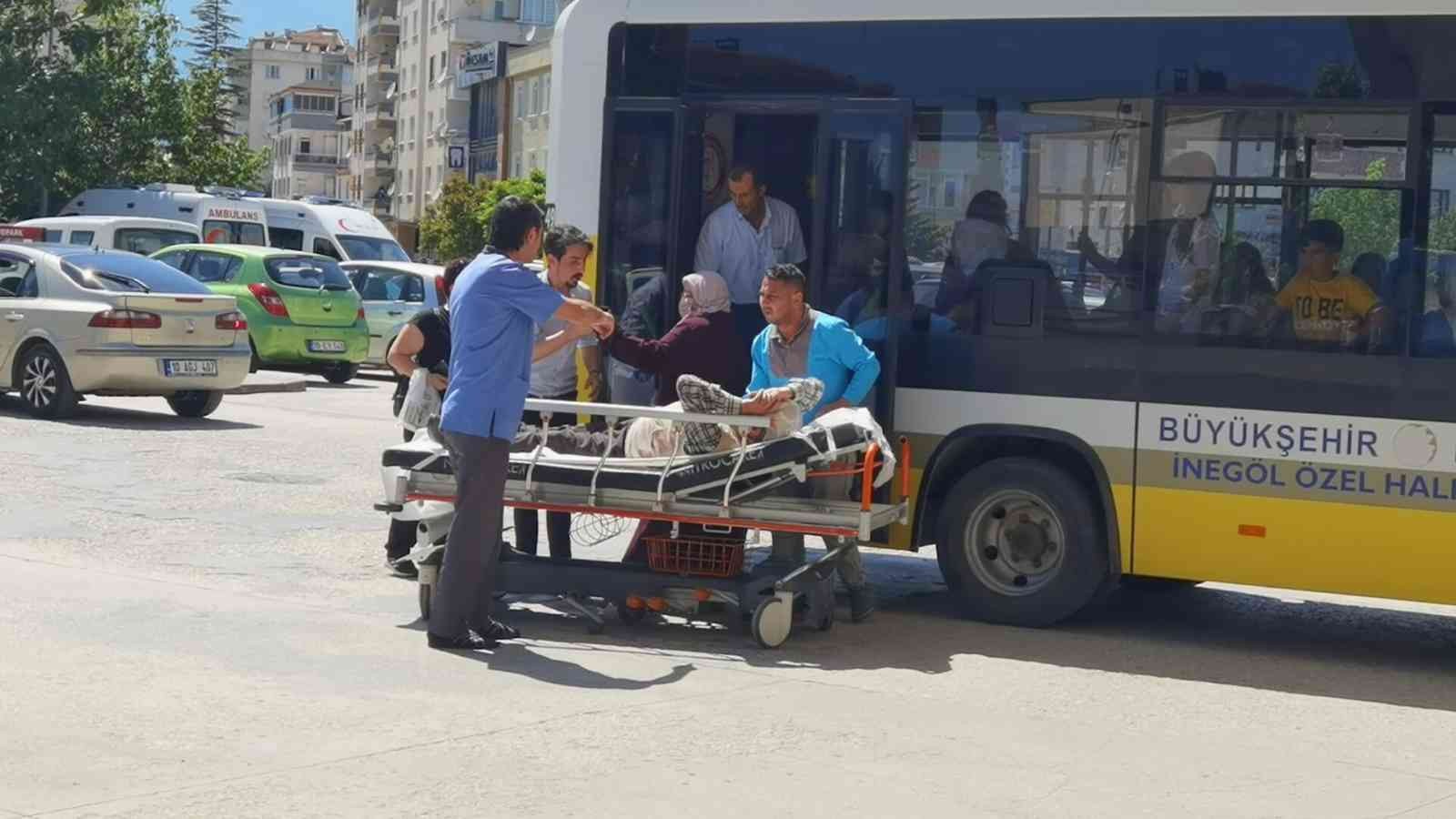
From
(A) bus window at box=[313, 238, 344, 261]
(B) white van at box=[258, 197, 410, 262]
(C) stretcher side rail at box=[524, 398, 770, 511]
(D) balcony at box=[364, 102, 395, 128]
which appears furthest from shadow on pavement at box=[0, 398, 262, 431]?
(D) balcony at box=[364, 102, 395, 128]

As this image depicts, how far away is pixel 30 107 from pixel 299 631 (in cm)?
4235

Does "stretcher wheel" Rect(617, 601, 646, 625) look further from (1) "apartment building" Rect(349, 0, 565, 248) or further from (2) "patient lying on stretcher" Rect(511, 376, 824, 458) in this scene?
(1) "apartment building" Rect(349, 0, 565, 248)

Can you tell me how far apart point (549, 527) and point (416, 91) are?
105441 mm

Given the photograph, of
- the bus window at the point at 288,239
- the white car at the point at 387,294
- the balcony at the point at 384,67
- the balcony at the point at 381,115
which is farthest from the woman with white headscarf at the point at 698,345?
the balcony at the point at 384,67

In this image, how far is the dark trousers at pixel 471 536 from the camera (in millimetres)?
9219

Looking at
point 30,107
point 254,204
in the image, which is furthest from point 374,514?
point 30,107

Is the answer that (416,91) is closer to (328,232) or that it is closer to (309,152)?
(309,152)

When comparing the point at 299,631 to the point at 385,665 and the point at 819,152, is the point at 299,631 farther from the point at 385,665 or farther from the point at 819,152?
the point at 819,152

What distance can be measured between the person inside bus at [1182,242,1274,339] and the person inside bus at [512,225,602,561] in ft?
9.87

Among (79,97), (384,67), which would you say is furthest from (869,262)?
(384,67)

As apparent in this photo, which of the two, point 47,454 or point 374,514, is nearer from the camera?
point 374,514

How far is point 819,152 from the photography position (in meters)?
10.9

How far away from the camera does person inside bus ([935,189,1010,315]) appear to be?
A: 10.5 m

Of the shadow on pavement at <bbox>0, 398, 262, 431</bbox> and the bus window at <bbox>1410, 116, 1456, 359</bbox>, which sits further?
the shadow on pavement at <bbox>0, 398, 262, 431</bbox>
